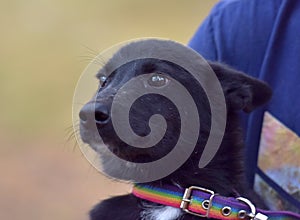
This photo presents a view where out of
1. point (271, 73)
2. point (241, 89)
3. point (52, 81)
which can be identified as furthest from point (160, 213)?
point (52, 81)

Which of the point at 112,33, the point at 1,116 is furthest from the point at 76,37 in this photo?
the point at 1,116

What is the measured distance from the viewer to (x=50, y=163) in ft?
16.1

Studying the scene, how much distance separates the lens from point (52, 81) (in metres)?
6.14

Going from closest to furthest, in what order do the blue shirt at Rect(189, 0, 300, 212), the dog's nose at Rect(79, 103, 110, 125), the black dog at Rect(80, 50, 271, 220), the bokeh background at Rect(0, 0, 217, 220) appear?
the dog's nose at Rect(79, 103, 110, 125) < the black dog at Rect(80, 50, 271, 220) < the blue shirt at Rect(189, 0, 300, 212) < the bokeh background at Rect(0, 0, 217, 220)

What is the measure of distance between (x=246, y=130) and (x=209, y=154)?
1.08 ft

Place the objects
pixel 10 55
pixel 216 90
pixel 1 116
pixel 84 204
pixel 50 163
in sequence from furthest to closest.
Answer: pixel 10 55
pixel 1 116
pixel 50 163
pixel 84 204
pixel 216 90

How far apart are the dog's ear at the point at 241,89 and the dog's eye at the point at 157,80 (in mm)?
202

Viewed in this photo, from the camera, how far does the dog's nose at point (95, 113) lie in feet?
5.65

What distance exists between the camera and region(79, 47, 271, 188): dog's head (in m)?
1.78

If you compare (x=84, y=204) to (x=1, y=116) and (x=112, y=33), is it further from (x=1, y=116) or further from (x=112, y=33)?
(x=112, y=33)

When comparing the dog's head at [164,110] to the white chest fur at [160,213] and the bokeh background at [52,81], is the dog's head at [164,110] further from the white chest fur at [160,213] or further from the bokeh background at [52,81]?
the bokeh background at [52,81]

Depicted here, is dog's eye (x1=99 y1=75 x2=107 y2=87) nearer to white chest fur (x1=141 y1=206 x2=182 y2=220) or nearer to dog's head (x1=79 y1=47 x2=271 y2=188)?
dog's head (x1=79 y1=47 x2=271 y2=188)

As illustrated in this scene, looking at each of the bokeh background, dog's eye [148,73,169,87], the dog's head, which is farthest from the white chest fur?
dog's eye [148,73,169,87]

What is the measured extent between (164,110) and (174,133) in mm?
70
